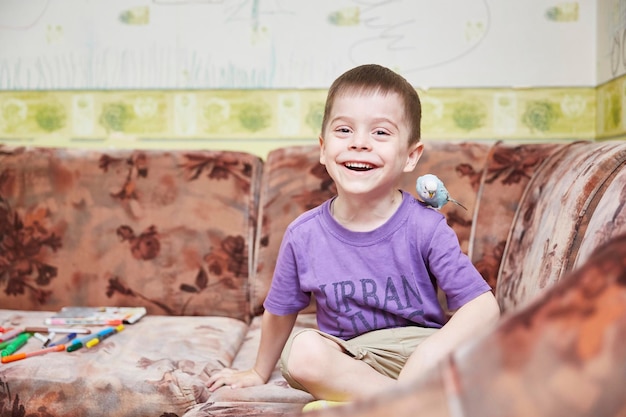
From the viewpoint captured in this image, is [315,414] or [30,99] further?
[30,99]

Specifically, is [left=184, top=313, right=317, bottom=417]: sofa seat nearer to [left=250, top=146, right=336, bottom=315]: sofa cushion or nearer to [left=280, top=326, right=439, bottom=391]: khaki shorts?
[left=280, top=326, right=439, bottom=391]: khaki shorts

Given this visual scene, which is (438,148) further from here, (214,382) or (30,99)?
(30,99)

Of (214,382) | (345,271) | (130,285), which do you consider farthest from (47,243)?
(345,271)

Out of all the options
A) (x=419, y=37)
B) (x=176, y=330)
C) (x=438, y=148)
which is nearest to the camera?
(x=176, y=330)

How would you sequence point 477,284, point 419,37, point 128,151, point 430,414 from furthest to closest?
1. point 419,37
2. point 128,151
3. point 477,284
4. point 430,414

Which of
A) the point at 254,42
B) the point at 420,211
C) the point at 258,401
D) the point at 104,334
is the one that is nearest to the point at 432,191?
the point at 420,211

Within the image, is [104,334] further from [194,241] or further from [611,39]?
[611,39]

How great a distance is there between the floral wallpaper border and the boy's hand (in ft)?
3.49

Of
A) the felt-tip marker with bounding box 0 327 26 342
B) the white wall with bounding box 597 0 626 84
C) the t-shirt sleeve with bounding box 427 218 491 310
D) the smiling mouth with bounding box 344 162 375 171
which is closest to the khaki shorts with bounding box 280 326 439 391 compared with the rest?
the t-shirt sleeve with bounding box 427 218 491 310

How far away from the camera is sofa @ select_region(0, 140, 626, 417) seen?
1.30 m

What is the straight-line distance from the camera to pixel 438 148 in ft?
6.02

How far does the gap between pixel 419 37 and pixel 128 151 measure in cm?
105

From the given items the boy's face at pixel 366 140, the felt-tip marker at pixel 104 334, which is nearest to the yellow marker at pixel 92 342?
the felt-tip marker at pixel 104 334

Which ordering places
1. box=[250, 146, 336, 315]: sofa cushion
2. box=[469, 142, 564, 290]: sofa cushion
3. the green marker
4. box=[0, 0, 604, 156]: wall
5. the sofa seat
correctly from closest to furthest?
the sofa seat, the green marker, box=[469, 142, 564, 290]: sofa cushion, box=[250, 146, 336, 315]: sofa cushion, box=[0, 0, 604, 156]: wall
